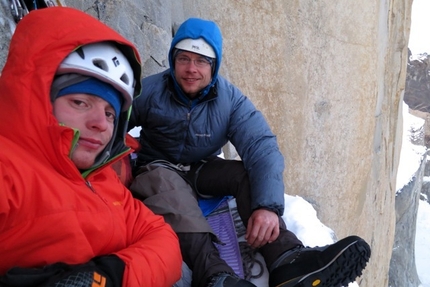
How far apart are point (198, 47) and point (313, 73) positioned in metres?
3.42

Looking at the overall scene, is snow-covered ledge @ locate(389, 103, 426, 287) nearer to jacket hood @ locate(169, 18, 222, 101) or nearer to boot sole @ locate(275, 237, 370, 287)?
jacket hood @ locate(169, 18, 222, 101)

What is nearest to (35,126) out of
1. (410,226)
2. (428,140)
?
(410,226)

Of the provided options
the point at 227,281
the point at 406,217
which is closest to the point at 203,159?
the point at 227,281

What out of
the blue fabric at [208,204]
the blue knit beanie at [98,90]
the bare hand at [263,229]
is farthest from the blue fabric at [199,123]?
the blue knit beanie at [98,90]

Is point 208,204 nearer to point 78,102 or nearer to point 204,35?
point 204,35

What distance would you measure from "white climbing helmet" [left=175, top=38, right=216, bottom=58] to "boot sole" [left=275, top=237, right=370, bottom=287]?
1.23 m

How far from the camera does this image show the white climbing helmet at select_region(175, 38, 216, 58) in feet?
7.75

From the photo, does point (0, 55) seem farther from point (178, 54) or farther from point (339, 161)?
point (339, 161)

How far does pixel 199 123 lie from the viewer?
234cm

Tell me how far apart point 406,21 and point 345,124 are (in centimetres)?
347

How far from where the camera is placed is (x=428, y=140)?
21.2m

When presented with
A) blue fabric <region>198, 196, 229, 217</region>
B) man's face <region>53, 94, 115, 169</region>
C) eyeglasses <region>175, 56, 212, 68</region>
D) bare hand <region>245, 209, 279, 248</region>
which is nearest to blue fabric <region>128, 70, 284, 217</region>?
eyeglasses <region>175, 56, 212, 68</region>

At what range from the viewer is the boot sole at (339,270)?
5.51 feet

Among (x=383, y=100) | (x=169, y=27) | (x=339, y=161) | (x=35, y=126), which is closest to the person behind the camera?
(x=35, y=126)
